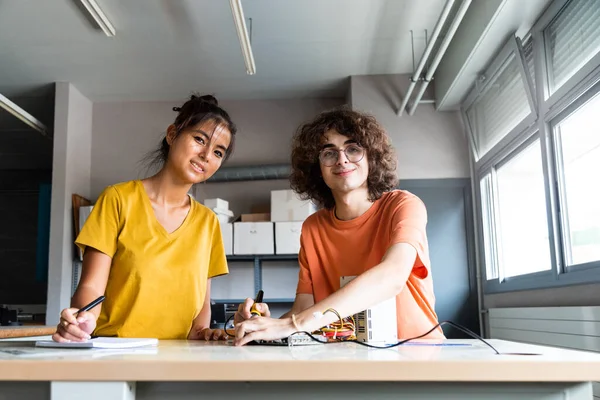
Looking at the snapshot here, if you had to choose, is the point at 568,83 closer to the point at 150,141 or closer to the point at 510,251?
the point at 510,251

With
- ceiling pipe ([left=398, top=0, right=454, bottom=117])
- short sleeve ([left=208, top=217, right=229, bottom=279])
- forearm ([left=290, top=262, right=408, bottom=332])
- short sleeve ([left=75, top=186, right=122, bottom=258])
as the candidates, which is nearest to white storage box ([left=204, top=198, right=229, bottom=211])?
ceiling pipe ([left=398, top=0, right=454, bottom=117])

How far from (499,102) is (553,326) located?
193cm

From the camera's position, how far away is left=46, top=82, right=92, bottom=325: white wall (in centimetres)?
504

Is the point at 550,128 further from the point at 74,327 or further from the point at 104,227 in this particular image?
the point at 74,327

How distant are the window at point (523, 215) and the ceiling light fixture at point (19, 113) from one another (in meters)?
4.26

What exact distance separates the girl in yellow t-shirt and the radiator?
7.15 feet

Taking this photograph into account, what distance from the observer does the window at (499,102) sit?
3.96m

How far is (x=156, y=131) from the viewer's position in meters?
5.84

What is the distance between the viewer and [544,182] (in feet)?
11.7

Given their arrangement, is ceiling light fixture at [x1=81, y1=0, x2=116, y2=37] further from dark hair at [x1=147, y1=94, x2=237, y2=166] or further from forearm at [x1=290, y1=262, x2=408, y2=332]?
forearm at [x1=290, y1=262, x2=408, y2=332]

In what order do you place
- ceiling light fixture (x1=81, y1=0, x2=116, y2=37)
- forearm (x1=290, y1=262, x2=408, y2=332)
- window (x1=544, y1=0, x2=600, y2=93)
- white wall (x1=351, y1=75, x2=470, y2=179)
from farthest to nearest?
white wall (x1=351, y1=75, x2=470, y2=179)
ceiling light fixture (x1=81, y1=0, x2=116, y2=37)
window (x1=544, y1=0, x2=600, y2=93)
forearm (x1=290, y1=262, x2=408, y2=332)

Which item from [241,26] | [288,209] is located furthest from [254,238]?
[241,26]

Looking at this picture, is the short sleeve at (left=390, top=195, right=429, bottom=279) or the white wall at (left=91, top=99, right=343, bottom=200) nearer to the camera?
the short sleeve at (left=390, top=195, right=429, bottom=279)

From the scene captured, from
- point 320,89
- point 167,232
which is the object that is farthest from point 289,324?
point 320,89
